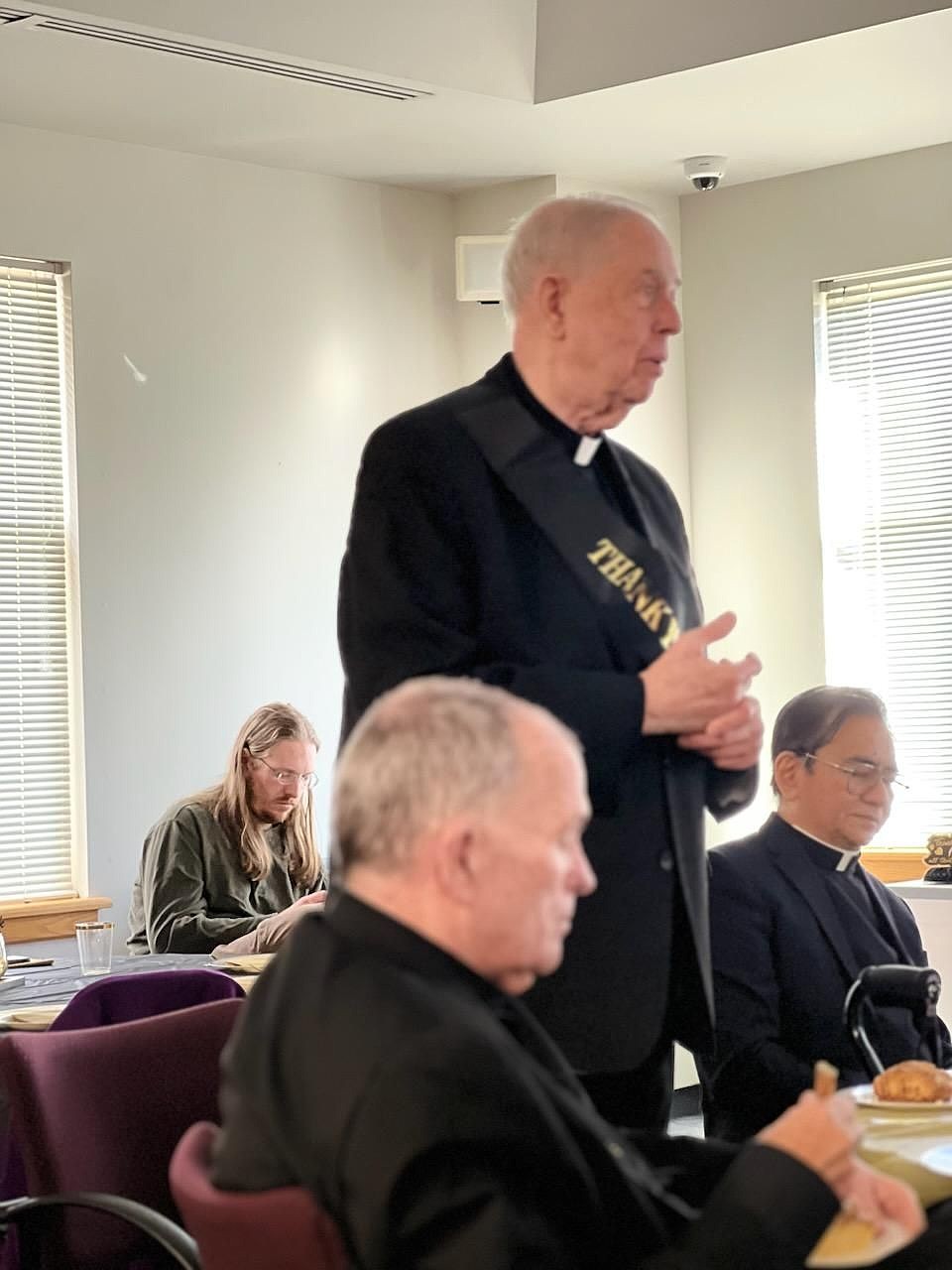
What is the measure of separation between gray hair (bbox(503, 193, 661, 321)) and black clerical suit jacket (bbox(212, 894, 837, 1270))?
2.93ft

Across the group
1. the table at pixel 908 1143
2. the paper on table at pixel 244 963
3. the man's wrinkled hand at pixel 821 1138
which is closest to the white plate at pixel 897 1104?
the table at pixel 908 1143

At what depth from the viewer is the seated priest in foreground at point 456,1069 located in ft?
4.04

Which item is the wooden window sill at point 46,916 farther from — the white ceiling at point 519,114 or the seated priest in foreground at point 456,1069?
the seated priest in foreground at point 456,1069

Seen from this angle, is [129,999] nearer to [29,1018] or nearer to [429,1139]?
[29,1018]

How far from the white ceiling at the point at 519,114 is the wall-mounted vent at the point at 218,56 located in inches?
2.0

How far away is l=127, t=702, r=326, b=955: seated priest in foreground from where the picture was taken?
173 inches

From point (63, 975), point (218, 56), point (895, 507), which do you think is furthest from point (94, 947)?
point (895, 507)

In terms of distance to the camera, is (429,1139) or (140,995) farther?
(140,995)

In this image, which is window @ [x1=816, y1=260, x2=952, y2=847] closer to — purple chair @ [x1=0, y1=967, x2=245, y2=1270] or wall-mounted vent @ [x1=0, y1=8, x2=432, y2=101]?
wall-mounted vent @ [x1=0, y1=8, x2=432, y2=101]

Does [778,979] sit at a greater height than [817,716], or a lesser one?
lesser

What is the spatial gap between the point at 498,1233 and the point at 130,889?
4.34m

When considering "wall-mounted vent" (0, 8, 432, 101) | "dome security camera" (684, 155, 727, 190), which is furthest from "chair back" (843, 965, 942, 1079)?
"dome security camera" (684, 155, 727, 190)

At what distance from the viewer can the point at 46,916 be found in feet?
17.1

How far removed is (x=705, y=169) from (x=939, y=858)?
7.24ft
